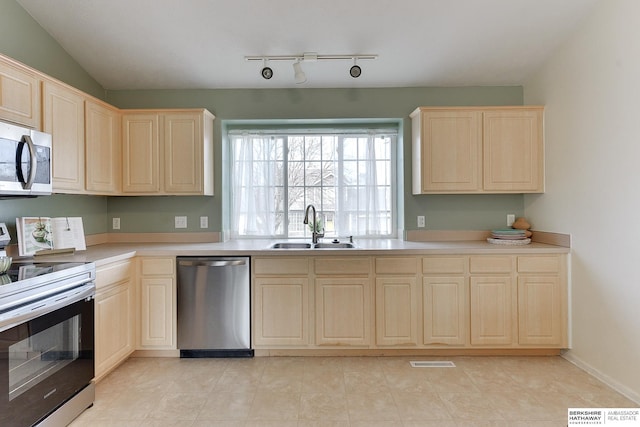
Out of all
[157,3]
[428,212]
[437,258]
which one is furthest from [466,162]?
[157,3]

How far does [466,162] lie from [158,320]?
9.76 feet

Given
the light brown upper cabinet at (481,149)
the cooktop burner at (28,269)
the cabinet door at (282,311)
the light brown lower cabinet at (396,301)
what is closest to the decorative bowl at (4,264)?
the cooktop burner at (28,269)

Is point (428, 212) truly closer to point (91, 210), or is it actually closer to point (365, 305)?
point (365, 305)

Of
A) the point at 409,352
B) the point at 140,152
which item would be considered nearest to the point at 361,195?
the point at 409,352

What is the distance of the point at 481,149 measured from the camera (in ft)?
10.7

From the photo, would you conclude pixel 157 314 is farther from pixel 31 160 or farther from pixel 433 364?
pixel 433 364

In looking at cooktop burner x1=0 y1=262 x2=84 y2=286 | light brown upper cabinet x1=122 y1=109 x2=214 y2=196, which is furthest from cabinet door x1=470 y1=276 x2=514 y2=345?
cooktop burner x1=0 y1=262 x2=84 y2=286

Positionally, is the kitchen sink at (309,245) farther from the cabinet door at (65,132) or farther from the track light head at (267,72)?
the cabinet door at (65,132)

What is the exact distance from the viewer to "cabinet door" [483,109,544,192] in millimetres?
3234

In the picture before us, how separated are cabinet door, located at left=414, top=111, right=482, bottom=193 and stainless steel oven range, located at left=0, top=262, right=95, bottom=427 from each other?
2.79m

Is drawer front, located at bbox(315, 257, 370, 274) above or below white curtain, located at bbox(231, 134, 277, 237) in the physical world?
below

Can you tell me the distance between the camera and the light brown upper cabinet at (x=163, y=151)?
328 centimetres

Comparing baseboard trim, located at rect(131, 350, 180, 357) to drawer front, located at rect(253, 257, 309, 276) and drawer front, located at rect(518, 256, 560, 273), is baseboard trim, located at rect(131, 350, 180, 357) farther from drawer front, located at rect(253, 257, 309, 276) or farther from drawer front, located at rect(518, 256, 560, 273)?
drawer front, located at rect(518, 256, 560, 273)

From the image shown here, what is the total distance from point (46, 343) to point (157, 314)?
3.40 feet
